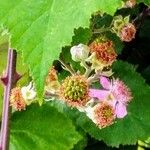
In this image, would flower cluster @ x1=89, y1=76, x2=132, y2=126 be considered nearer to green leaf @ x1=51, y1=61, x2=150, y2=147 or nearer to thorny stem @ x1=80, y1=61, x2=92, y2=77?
thorny stem @ x1=80, y1=61, x2=92, y2=77

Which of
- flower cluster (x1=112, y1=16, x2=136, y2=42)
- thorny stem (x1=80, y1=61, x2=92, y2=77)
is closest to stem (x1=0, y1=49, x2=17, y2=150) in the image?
thorny stem (x1=80, y1=61, x2=92, y2=77)

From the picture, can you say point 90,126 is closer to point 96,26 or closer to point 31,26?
point 96,26

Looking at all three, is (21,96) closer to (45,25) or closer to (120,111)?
(120,111)

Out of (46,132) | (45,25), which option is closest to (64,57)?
(46,132)

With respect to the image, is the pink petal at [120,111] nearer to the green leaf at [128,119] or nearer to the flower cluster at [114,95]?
the flower cluster at [114,95]

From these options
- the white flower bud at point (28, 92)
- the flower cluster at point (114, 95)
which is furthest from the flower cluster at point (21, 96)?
the flower cluster at point (114, 95)

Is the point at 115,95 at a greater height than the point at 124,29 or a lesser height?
lesser
